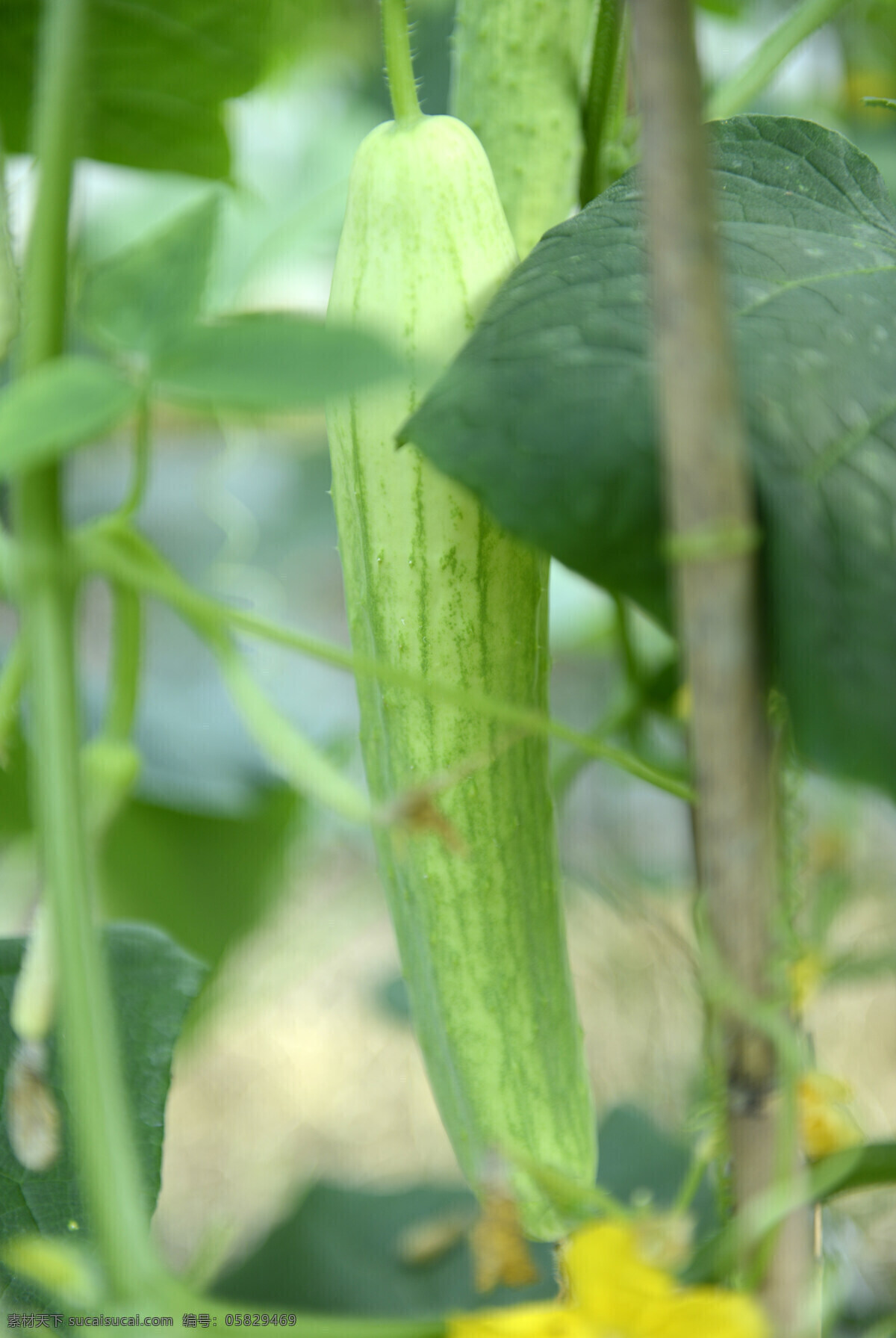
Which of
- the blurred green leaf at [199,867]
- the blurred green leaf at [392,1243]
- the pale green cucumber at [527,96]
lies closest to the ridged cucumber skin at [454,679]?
the pale green cucumber at [527,96]

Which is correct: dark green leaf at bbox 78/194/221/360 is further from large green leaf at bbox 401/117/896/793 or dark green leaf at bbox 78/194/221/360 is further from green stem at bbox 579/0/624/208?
green stem at bbox 579/0/624/208

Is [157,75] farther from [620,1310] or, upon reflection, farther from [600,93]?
[620,1310]

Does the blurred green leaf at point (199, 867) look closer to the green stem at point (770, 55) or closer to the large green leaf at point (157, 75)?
the large green leaf at point (157, 75)

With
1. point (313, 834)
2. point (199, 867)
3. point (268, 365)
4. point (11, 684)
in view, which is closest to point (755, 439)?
point (268, 365)

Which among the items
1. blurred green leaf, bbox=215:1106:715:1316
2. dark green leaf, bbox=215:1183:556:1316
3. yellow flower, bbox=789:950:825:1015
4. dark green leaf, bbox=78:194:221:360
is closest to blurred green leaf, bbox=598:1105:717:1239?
blurred green leaf, bbox=215:1106:715:1316

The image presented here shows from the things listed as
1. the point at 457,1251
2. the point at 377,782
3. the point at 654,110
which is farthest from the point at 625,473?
the point at 457,1251

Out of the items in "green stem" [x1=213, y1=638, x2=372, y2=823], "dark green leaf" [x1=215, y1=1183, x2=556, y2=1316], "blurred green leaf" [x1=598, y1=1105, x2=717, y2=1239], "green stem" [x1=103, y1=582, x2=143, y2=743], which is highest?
"green stem" [x1=213, y1=638, x2=372, y2=823]
